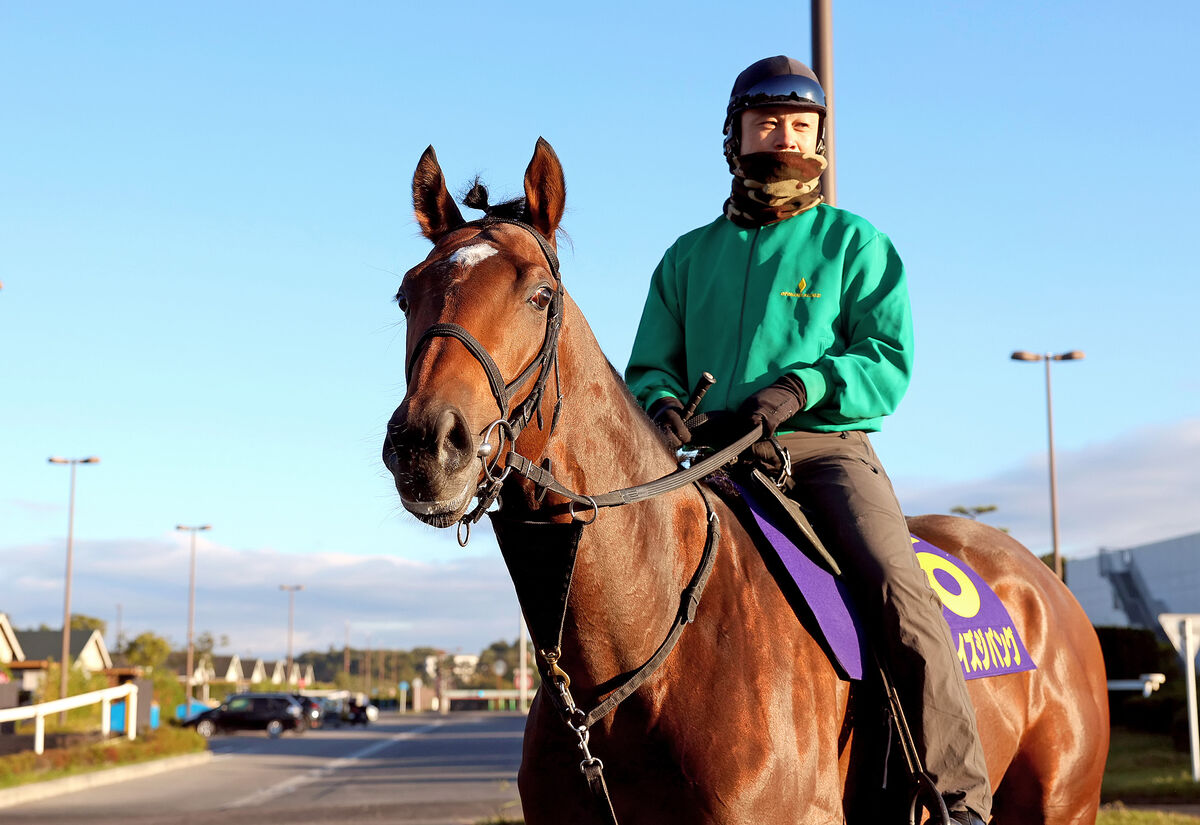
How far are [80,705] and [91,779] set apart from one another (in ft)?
26.5

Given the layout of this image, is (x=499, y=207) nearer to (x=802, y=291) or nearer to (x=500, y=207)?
(x=500, y=207)

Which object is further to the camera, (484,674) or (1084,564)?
(484,674)

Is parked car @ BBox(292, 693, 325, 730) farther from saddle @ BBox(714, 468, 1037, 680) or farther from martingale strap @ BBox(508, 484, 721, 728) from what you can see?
martingale strap @ BBox(508, 484, 721, 728)

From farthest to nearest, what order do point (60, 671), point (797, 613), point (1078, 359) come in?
point (60, 671), point (1078, 359), point (797, 613)

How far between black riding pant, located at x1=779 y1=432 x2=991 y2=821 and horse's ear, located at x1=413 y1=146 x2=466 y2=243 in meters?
1.61

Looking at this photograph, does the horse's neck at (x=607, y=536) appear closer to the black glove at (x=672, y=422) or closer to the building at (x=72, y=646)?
the black glove at (x=672, y=422)

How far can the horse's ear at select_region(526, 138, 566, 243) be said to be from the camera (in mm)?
3605

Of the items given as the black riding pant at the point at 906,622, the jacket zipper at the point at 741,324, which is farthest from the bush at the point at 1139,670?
the jacket zipper at the point at 741,324

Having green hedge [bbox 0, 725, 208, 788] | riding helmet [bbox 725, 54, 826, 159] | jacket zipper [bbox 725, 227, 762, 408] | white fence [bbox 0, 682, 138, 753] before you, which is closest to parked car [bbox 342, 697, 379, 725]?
white fence [bbox 0, 682, 138, 753]

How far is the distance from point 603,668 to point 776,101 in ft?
7.78

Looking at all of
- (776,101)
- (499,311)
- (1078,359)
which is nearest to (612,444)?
(499,311)

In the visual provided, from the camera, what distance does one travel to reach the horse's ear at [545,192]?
3605mm

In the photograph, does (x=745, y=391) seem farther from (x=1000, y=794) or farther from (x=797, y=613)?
(x=1000, y=794)

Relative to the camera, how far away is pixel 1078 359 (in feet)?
112
